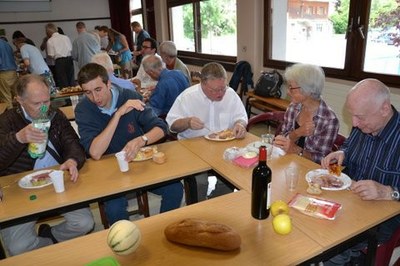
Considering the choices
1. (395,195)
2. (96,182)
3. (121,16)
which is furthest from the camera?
(121,16)

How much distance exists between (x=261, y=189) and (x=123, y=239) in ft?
1.82

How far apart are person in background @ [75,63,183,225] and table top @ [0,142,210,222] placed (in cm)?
10

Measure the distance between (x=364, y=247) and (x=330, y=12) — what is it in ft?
10.7

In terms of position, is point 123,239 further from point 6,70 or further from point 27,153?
point 6,70

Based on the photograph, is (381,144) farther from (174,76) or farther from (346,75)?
(346,75)

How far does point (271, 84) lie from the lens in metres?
4.70

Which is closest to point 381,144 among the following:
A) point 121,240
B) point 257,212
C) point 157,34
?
point 257,212

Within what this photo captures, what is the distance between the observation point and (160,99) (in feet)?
10.8

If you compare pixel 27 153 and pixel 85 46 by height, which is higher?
pixel 85 46

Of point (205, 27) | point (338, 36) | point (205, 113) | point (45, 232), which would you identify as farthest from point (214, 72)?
point (205, 27)

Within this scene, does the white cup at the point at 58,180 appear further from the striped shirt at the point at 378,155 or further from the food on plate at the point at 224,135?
the striped shirt at the point at 378,155

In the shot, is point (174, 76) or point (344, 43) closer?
point (174, 76)

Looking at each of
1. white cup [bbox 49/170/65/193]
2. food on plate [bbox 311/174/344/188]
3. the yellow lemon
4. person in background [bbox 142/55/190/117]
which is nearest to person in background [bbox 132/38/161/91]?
person in background [bbox 142/55/190/117]

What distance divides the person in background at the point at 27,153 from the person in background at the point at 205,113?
806mm
